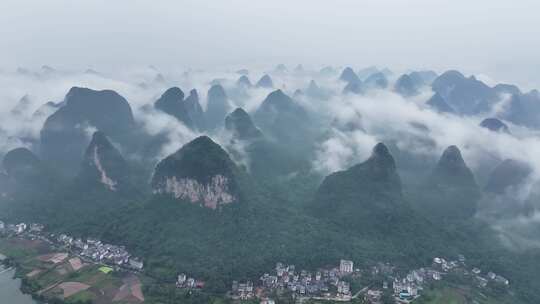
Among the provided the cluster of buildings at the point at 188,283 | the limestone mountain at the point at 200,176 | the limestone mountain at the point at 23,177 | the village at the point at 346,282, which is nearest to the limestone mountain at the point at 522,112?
the village at the point at 346,282

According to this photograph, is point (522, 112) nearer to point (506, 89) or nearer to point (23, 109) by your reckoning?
point (506, 89)

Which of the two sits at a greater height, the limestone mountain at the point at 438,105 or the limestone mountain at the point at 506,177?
the limestone mountain at the point at 438,105

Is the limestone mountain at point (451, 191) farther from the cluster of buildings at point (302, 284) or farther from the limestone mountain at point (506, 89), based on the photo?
the limestone mountain at point (506, 89)

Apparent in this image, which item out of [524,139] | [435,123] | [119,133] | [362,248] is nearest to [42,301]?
[362,248]

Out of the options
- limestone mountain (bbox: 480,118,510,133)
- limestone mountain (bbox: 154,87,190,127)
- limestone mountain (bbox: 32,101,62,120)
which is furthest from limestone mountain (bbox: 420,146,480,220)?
limestone mountain (bbox: 32,101,62,120)

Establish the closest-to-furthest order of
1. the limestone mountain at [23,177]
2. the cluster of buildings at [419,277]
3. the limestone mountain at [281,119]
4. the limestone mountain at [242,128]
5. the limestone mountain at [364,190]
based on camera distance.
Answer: the cluster of buildings at [419,277]
the limestone mountain at [364,190]
the limestone mountain at [23,177]
the limestone mountain at [242,128]
the limestone mountain at [281,119]

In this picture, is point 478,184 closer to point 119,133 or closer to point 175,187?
point 175,187

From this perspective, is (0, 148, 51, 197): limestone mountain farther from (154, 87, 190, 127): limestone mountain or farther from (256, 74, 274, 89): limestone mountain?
(256, 74, 274, 89): limestone mountain
